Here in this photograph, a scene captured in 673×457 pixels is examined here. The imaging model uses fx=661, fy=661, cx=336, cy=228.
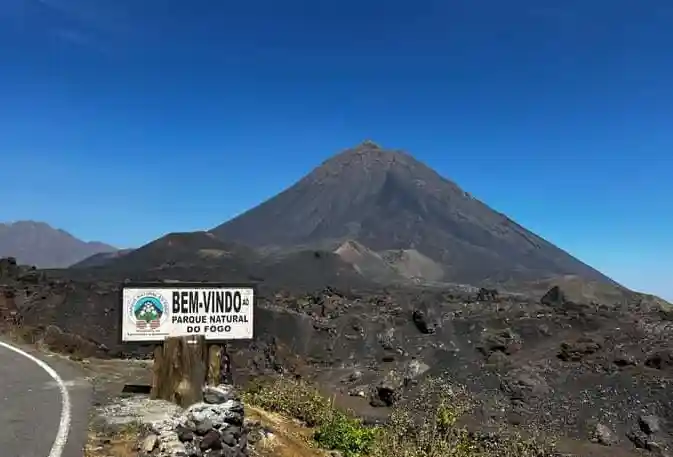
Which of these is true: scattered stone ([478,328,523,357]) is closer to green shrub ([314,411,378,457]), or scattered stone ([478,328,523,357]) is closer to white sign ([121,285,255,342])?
green shrub ([314,411,378,457])

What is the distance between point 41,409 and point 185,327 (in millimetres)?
2469

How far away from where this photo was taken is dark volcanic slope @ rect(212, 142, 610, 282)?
4705 inches

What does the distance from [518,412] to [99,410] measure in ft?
57.0

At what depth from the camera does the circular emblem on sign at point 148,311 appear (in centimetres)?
1085

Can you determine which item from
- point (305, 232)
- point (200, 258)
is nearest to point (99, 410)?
point (200, 258)

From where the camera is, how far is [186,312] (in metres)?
11.2

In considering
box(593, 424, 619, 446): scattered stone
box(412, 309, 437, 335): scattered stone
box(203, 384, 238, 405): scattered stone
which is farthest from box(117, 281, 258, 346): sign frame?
box(412, 309, 437, 335): scattered stone

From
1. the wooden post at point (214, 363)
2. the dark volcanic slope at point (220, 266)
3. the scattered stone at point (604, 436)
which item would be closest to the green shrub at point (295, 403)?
the wooden post at point (214, 363)

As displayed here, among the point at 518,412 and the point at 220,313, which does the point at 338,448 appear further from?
the point at 518,412

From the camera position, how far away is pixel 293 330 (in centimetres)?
3559

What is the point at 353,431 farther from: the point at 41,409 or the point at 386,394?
the point at 386,394

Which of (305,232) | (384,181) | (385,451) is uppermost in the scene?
(384,181)

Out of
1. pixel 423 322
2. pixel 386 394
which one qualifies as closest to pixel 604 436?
pixel 386 394

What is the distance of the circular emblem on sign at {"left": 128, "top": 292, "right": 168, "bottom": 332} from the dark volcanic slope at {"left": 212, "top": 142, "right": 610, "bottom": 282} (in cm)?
9252
